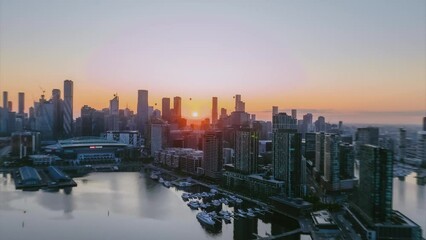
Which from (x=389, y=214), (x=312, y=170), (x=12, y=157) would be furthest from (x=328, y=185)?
(x=12, y=157)

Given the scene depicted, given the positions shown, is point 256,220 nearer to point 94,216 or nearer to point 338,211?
point 338,211

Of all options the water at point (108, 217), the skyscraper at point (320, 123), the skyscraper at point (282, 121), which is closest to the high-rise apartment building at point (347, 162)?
the skyscraper at point (282, 121)

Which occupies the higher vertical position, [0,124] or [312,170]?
[0,124]

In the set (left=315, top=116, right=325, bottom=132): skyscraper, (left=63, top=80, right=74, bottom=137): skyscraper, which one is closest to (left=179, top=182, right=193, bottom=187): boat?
(left=315, top=116, right=325, bottom=132): skyscraper

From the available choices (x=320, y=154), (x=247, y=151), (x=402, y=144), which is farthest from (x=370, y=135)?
(x=402, y=144)

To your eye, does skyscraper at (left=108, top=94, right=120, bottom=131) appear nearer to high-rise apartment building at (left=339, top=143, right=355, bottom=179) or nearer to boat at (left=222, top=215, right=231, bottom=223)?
high-rise apartment building at (left=339, top=143, right=355, bottom=179)

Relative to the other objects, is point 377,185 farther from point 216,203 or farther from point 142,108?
point 142,108
